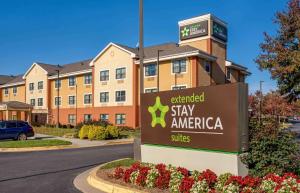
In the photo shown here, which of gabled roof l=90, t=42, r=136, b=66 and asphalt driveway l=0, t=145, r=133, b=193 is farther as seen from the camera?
gabled roof l=90, t=42, r=136, b=66

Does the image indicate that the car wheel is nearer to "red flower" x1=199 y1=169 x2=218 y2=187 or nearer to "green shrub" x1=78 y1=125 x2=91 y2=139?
"green shrub" x1=78 y1=125 x2=91 y2=139

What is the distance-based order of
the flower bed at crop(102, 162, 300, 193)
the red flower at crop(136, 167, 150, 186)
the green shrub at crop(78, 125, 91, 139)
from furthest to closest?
1. the green shrub at crop(78, 125, 91, 139)
2. the red flower at crop(136, 167, 150, 186)
3. the flower bed at crop(102, 162, 300, 193)

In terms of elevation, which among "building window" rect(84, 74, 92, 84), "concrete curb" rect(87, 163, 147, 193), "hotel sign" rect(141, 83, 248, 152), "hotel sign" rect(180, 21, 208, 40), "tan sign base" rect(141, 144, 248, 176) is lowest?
"concrete curb" rect(87, 163, 147, 193)

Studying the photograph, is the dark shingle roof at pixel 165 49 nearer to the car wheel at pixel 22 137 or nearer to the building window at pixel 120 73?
the building window at pixel 120 73

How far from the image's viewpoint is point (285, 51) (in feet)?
62.8

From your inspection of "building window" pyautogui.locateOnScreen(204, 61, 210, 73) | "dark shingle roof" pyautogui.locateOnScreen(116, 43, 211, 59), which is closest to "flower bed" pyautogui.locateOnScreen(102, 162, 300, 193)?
"dark shingle roof" pyautogui.locateOnScreen(116, 43, 211, 59)

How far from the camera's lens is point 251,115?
32.3 feet

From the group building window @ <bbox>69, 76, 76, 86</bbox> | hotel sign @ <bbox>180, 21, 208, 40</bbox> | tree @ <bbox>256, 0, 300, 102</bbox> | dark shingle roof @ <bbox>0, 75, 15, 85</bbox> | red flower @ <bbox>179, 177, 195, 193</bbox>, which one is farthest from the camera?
dark shingle roof @ <bbox>0, 75, 15, 85</bbox>

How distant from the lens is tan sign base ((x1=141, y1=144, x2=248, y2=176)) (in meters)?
8.91

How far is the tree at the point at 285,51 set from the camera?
62.4 feet

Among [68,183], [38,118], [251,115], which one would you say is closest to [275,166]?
[251,115]

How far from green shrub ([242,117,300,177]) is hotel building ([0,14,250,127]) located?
102ft

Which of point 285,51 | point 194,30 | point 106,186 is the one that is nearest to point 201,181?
point 106,186

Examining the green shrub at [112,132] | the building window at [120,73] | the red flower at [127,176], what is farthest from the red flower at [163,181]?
the building window at [120,73]
